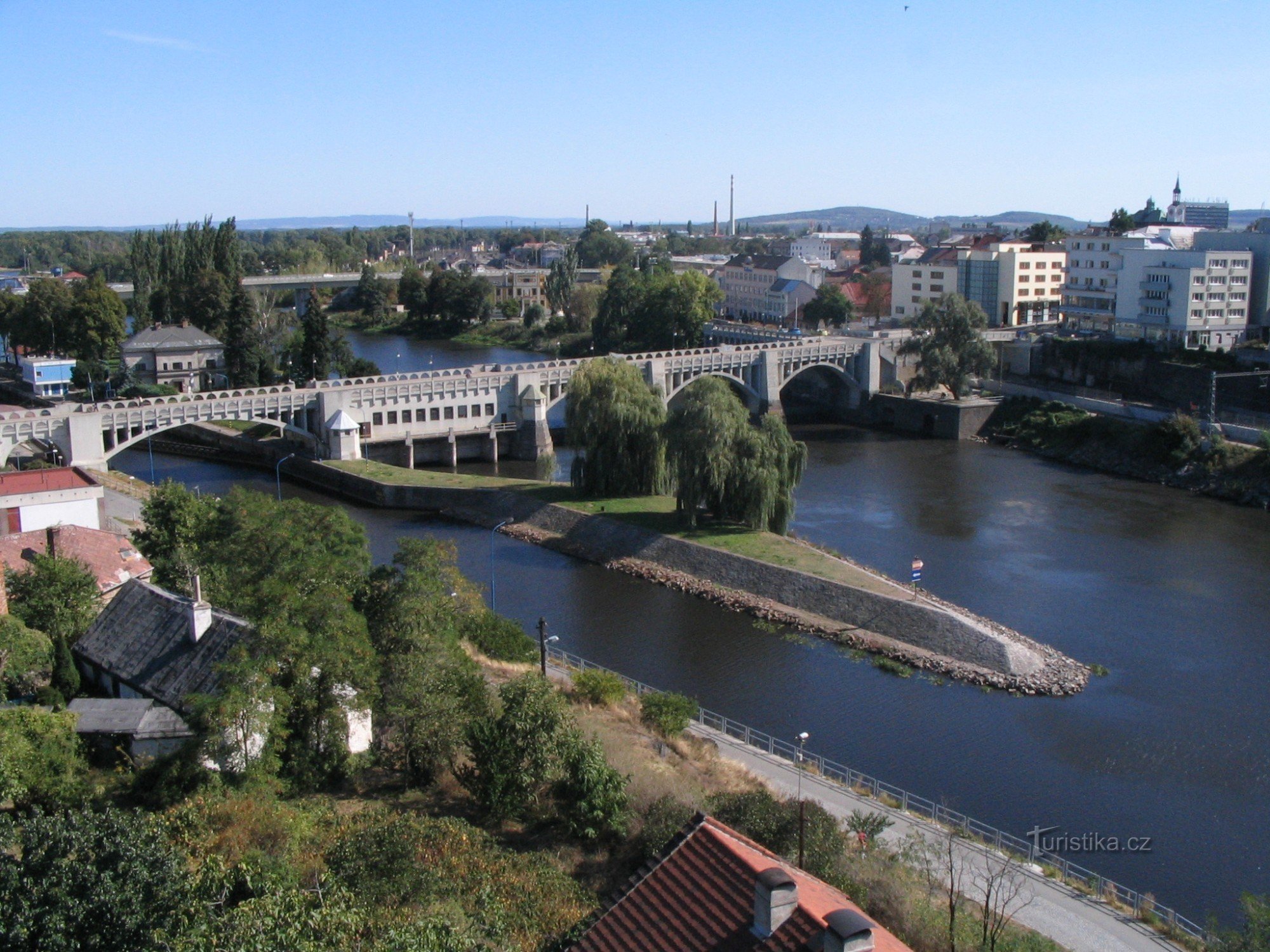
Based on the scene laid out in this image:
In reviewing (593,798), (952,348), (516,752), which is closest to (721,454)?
(516,752)

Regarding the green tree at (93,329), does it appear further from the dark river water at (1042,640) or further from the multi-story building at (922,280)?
the multi-story building at (922,280)

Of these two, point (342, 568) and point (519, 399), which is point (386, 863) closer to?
point (342, 568)

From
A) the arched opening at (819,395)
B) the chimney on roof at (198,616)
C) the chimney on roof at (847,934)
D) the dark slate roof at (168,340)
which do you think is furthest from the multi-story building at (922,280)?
the chimney on roof at (847,934)

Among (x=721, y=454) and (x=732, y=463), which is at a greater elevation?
(x=721, y=454)

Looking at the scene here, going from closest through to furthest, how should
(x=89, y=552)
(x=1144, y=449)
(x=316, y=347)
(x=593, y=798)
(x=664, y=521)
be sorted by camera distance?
(x=593, y=798)
(x=89, y=552)
(x=664, y=521)
(x=1144, y=449)
(x=316, y=347)

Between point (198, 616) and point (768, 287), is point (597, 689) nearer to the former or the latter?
point (198, 616)

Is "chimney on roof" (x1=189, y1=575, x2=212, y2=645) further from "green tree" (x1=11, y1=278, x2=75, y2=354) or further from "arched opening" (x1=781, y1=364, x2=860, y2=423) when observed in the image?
"green tree" (x1=11, y1=278, x2=75, y2=354)

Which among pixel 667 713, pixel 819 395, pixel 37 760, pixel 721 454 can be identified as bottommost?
pixel 667 713
